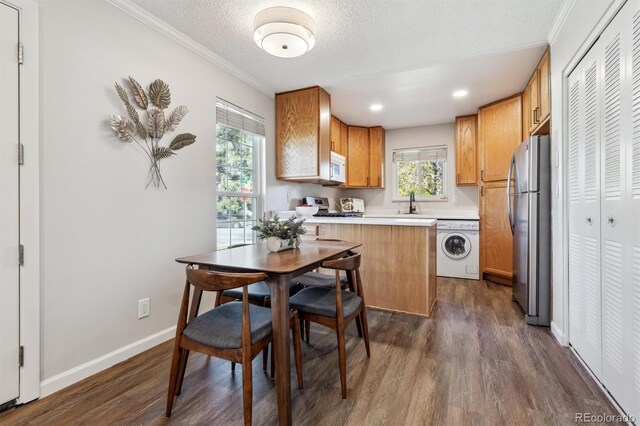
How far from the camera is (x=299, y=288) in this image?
2.21 metres

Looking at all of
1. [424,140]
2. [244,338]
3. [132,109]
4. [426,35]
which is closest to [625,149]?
[426,35]

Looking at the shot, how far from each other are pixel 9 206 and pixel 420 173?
4930 millimetres

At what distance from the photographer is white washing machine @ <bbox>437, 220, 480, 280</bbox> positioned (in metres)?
4.13

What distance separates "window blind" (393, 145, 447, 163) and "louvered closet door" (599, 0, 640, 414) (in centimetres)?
327

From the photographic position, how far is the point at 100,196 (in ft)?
6.20

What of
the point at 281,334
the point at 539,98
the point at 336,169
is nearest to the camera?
the point at 281,334

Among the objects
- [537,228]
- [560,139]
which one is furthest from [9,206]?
[537,228]

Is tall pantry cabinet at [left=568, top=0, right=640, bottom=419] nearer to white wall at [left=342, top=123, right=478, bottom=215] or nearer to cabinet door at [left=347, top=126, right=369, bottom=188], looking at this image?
white wall at [left=342, top=123, right=478, bottom=215]

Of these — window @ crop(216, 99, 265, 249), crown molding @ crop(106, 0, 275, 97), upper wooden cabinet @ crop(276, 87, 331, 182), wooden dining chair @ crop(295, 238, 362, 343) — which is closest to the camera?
crown molding @ crop(106, 0, 275, 97)

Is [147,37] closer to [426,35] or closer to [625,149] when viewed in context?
[426,35]

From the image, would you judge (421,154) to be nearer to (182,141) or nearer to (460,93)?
(460,93)

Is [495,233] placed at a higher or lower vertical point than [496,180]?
lower

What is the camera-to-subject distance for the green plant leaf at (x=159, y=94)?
215cm

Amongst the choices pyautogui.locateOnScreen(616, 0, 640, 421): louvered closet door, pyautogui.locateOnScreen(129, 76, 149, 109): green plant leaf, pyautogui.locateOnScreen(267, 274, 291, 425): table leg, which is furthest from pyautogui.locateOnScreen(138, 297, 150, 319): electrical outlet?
pyautogui.locateOnScreen(616, 0, 640, 421): louvered closet door
